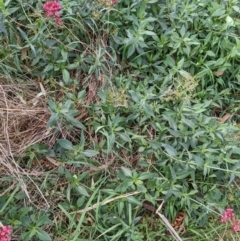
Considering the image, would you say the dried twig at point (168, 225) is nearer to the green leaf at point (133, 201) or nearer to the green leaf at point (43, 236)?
the green leaf at point (133, 201)

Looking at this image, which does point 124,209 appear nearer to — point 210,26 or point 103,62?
point 103,62

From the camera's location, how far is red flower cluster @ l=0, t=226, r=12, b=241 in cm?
175

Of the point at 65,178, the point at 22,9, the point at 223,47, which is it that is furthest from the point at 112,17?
the point at 65,178

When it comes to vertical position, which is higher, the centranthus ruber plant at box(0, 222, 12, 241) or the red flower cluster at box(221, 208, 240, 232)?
the centranthus ruber plant at box(0, 222, 12, 241)

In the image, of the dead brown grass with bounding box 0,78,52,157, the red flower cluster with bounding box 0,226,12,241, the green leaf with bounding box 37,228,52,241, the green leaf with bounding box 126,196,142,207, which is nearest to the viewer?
the red flower cluster with bounding box 0,226,12,241

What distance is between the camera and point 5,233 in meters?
1.77

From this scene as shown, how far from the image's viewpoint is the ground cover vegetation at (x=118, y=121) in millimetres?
2025

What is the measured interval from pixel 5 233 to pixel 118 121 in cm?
71

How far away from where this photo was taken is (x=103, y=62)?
232 centimetres

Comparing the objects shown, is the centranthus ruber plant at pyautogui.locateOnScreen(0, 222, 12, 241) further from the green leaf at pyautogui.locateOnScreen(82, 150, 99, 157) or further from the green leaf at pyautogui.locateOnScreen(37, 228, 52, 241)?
the green leaf at pyautogui.locateOnScreen(82, 150, 99, 157)

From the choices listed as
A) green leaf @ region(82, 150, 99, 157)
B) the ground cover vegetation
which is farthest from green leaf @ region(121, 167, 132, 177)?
green leaf @ region(82, 150, 99, 157)

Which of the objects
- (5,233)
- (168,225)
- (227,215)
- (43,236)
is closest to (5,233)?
(5,233)

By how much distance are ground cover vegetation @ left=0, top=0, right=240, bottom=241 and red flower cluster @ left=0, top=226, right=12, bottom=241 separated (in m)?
0.10

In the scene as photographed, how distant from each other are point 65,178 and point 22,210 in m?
0.25
